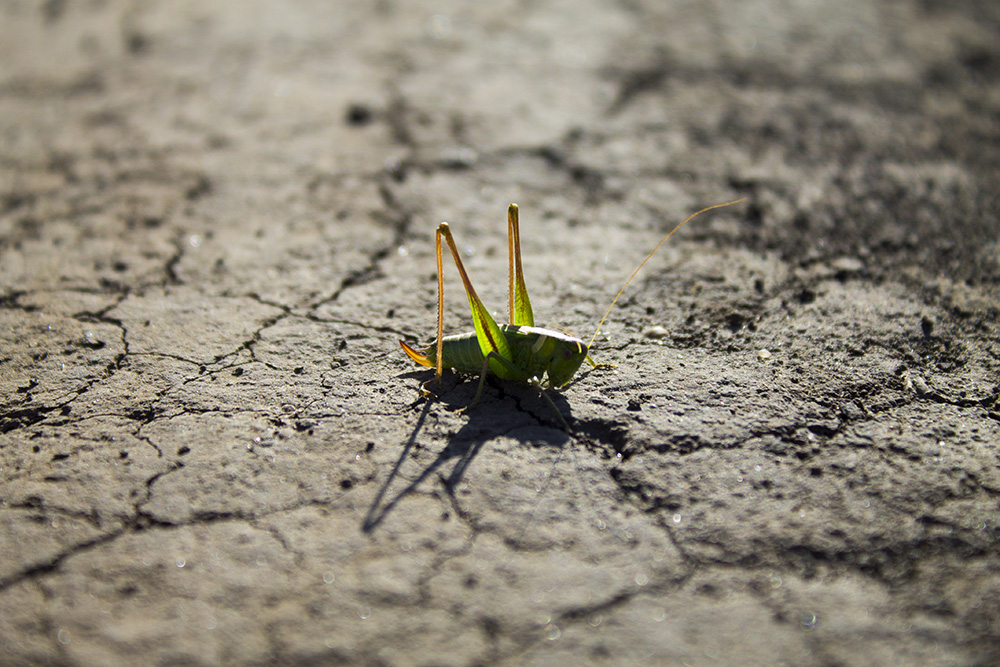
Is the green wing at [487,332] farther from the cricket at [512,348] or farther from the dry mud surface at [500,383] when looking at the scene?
the dry mud surface at [500,383]

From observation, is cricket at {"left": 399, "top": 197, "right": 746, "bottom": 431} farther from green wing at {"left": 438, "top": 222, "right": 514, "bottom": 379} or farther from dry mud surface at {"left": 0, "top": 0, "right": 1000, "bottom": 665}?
dry mud surface at {"left": 0, "top": 0, "right": 1000, "bottom": 665}

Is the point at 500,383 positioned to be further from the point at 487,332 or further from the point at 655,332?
the point at 655,332

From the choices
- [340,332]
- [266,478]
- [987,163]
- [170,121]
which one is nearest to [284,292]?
[340,332]

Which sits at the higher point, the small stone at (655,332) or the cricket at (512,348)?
the cricket at (512,348)

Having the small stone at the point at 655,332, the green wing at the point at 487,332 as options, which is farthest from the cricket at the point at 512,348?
the small stone at the point at 655,332

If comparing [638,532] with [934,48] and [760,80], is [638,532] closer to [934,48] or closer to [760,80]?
[760,80]

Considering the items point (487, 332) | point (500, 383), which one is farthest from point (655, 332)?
point (487, 332)
